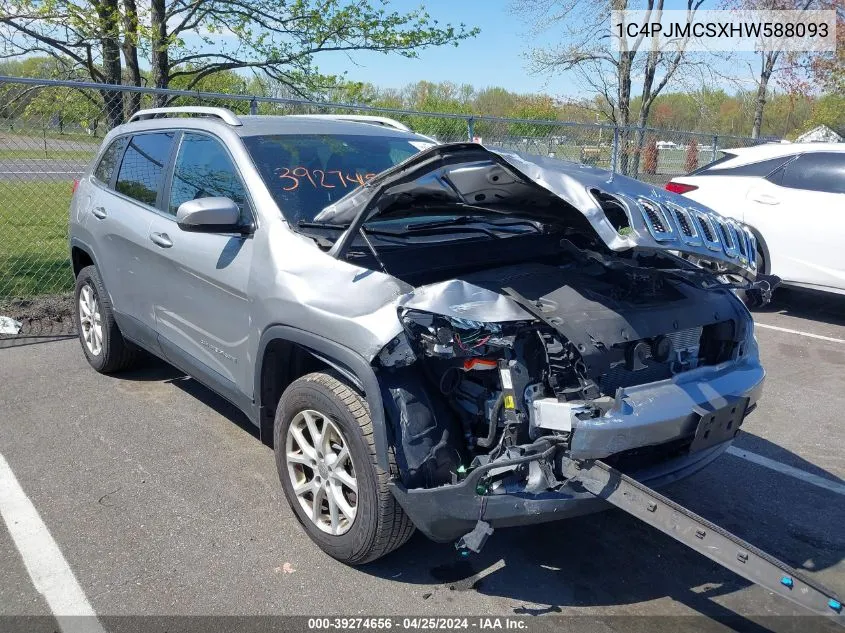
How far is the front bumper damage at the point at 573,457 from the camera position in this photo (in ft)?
8.92

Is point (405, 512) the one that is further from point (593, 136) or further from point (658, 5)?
point (658, 5)

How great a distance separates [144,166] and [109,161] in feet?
2.35

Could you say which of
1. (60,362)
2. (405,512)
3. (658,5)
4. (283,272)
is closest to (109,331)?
(60,362)

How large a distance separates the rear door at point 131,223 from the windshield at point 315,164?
944 millimetres

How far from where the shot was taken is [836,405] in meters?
5.52

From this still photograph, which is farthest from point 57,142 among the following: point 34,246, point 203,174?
point 203,174

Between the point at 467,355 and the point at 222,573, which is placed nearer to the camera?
the point at 467,355

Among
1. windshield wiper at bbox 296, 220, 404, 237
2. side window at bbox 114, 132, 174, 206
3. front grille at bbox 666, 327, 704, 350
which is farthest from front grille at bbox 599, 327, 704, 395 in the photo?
side window at bbox 114, 132, 174, 206

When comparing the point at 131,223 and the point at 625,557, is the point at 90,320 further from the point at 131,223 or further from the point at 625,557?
the point at 625,557

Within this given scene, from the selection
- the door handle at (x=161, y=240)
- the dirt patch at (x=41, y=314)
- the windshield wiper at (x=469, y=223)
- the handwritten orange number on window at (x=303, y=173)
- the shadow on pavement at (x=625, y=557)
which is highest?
the handwritten orange number on window at (x=303, y=173)

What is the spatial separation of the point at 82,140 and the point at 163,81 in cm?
222

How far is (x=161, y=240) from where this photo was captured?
436 cm

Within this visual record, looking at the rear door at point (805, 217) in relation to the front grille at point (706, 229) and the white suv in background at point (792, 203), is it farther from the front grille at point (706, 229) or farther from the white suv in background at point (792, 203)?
the front grille at point (706, 229)

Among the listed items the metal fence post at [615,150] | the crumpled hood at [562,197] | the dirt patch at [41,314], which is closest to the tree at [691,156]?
the metal fence post at [615,150]
